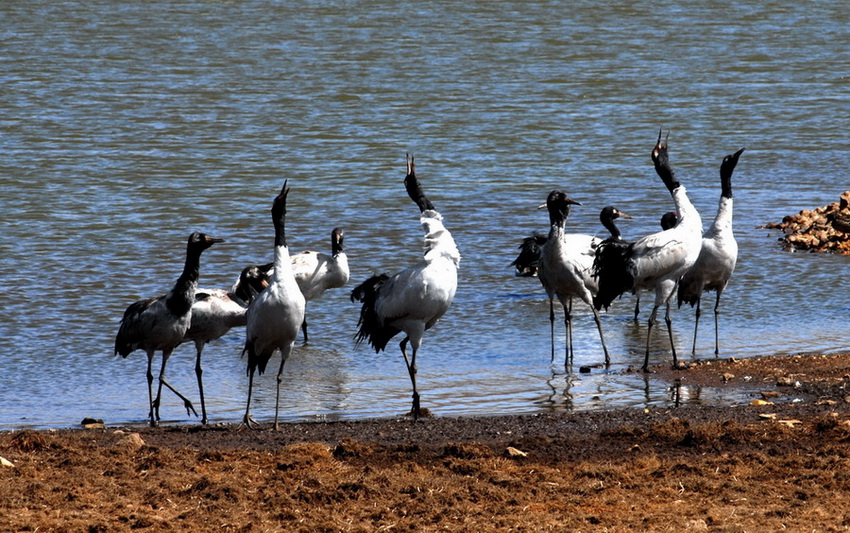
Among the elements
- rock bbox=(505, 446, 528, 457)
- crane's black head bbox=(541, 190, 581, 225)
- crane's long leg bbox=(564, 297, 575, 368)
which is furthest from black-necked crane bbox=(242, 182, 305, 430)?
crane's black head bbox=(541, 190, 581, 225)

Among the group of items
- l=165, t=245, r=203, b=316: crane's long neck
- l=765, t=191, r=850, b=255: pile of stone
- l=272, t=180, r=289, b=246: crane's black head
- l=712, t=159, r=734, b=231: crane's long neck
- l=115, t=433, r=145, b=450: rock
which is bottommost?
l=115, t=433, r=145, b=450: rock

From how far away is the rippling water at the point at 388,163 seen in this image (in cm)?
1158

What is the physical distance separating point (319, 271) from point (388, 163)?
9.15m

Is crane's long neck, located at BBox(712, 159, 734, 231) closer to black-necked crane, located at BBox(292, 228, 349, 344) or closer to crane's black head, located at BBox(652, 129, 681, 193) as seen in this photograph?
crane's black head, located at BBox(652, 129, 681, 193)

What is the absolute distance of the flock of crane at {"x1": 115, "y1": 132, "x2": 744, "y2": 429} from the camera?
31.6 ft

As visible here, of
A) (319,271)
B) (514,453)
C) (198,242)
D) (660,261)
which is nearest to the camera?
(514,453)

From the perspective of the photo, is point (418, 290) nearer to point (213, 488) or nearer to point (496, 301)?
point (213, 488)

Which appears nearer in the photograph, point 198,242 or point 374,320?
point 198,242

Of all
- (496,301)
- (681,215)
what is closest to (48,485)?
(681,215)

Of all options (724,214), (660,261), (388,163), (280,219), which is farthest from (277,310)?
(388,163)

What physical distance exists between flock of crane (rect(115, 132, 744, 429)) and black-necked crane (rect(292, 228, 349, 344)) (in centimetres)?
1

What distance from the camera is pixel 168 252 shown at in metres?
16.5

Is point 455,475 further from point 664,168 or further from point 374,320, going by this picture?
point 664,168

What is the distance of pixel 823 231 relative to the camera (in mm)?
16547
